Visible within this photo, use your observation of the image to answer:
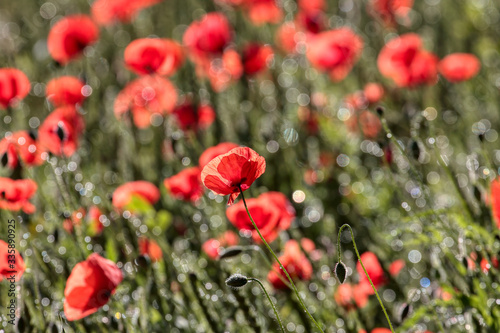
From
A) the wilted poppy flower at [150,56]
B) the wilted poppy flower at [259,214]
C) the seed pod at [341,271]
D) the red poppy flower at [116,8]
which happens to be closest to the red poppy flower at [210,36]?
the wilted poppy flower at [150,56]

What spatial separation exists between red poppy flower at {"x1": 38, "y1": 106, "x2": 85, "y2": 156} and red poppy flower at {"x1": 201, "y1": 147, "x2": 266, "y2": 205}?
0.89 meters

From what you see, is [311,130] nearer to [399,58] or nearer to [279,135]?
[279,135]

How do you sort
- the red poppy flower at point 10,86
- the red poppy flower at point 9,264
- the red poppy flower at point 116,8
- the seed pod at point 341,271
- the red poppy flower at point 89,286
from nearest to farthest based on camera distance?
the seed pod at point 341,271
the red poppy flower at point 89,286
the red poppy flower at point 9,264
the red poppy flower at point 10,86
the red poppy flower at point 116,8

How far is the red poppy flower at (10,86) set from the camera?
7.92ft

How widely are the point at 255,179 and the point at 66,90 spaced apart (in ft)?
5.24

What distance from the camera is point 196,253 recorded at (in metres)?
2.09

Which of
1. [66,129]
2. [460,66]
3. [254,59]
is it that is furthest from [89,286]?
[460,66]

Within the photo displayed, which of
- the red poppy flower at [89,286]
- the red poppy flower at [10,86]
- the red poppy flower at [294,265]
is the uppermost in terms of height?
the red poppy flower at [89,286]

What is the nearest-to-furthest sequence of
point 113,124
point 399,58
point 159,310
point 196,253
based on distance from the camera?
point 159,310, point 196,253, point 399,58, point 113,124

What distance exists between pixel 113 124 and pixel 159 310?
1767 millimetres

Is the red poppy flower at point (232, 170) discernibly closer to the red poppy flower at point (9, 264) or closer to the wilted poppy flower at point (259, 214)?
the wilted poppy flower at point (259, 214)

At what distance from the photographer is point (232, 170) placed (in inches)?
51.4

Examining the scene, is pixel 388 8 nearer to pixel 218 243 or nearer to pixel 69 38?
pixel 69 38

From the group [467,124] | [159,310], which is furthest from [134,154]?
[467,124]
